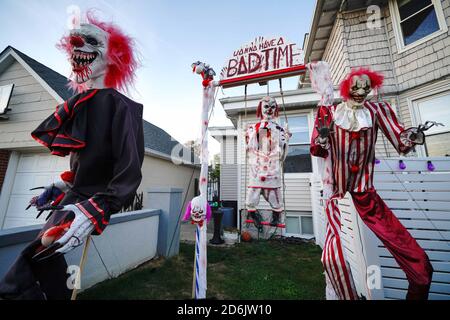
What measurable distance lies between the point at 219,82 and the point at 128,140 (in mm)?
1041

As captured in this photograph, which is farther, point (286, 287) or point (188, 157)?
point (188, 157)

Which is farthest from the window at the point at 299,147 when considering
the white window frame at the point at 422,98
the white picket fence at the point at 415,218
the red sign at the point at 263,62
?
the red sign at the point at 263,62

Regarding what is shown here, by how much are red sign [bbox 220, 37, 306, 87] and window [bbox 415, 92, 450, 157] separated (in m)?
3.98

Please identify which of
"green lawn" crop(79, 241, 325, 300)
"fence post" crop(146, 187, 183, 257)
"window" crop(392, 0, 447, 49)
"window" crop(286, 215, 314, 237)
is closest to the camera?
"green lawn" crop(79, 241, 325, 300)

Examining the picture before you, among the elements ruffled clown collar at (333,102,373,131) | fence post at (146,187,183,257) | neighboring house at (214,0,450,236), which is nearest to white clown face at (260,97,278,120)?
ruffled clown collar at (333,102,373,131)

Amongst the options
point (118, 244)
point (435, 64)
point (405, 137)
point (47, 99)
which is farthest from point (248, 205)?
point (47, 99)

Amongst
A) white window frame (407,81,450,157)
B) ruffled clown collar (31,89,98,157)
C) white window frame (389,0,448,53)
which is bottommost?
ruffled clown collar (31,89,98,157)

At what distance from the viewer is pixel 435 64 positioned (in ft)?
11.3

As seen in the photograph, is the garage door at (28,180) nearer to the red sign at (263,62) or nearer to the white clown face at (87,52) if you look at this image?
the white clown face at (87,52)

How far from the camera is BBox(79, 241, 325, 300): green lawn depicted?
7.94ft

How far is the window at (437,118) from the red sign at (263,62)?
3977mm

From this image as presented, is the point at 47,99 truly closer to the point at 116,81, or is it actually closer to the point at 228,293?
the point at 116,81

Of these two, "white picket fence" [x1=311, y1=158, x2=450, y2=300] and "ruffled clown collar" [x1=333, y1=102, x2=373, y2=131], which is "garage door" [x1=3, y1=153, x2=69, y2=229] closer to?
"ruffled clown collar" [x1=333, y1=102, x2=373, y2=131]

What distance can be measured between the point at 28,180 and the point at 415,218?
7.75 m
